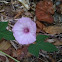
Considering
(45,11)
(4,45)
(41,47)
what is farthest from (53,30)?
(4,45)

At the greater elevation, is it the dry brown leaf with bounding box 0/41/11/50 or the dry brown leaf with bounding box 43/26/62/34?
the dry brown leaf with bounding box 43/26/62/34

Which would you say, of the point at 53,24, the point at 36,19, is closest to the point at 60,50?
the point at 53,24

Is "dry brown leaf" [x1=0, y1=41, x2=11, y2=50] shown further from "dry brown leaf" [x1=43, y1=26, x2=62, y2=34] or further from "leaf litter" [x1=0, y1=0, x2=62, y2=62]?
"dry brown leaf" [x1=43, y1=26, x2=62, y2=34]

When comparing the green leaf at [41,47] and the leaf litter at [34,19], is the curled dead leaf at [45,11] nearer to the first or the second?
the leaf litter at [34,19]

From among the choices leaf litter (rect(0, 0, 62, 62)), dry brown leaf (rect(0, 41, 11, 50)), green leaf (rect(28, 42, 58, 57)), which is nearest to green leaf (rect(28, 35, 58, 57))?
green leaf (rect(28, 42, 58, 57))

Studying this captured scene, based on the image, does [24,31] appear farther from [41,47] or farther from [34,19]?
[34,19]
